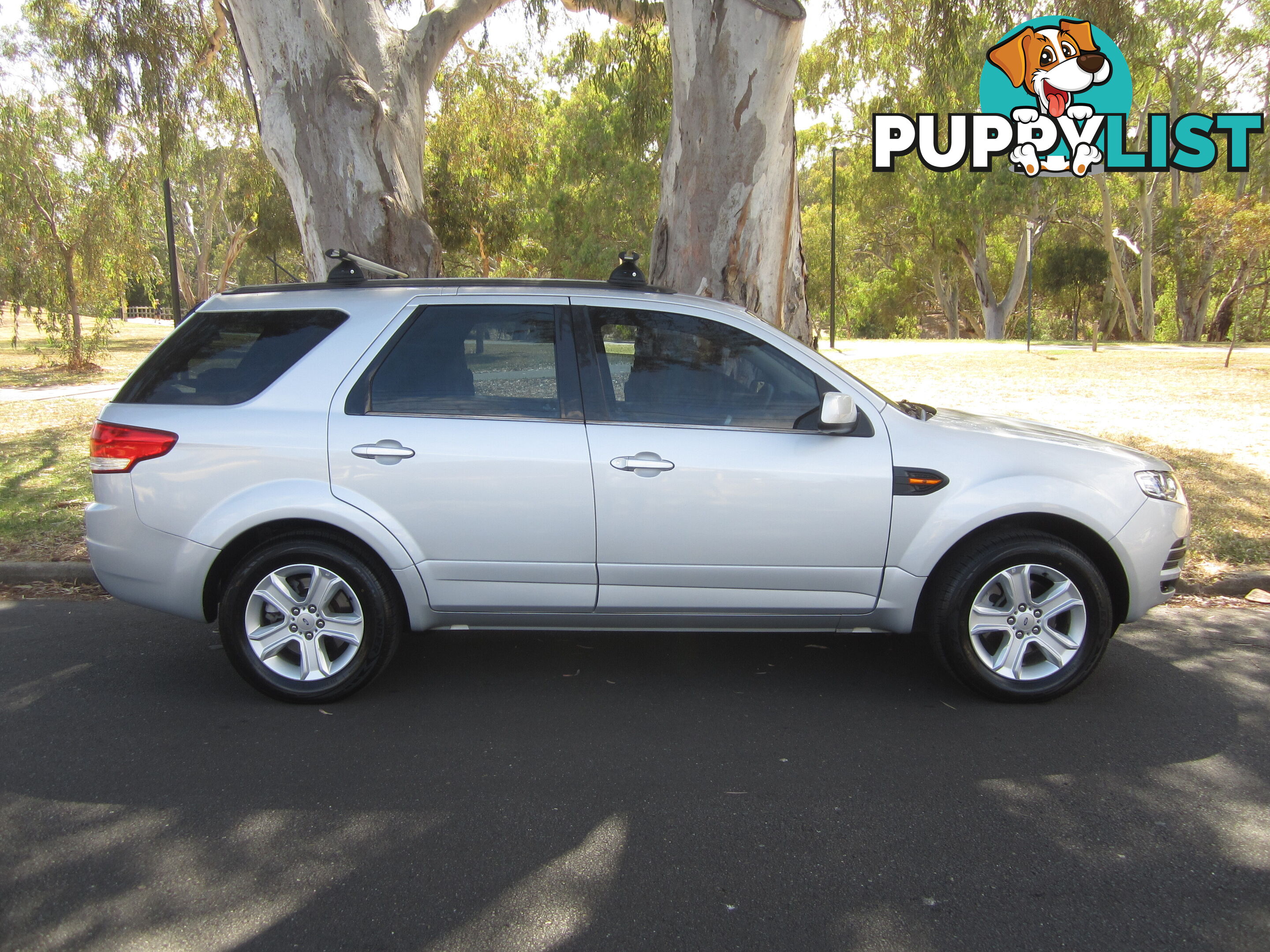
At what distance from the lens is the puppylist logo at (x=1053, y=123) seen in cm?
1702

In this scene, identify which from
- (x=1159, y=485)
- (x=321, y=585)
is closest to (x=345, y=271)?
(x=321, y=585)

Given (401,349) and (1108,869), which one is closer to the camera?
(1108,869)

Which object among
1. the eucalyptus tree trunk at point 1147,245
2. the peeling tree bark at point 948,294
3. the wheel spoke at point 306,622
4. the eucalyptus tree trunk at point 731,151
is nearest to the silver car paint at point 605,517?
the wheel spoke at point 306,622

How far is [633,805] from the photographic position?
355 centimetres

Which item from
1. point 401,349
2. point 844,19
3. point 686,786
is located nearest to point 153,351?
point 401,349

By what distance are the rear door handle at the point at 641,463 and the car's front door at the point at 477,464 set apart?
138 mm

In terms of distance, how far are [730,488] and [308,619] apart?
76.0 inches

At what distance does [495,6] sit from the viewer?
1136cm

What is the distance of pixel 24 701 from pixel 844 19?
1080 cm

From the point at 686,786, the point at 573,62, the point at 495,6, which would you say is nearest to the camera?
the point at 686,786

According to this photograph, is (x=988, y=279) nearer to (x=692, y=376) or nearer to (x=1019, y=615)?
(x=1019, y=615)

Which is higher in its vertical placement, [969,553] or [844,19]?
[844,19]

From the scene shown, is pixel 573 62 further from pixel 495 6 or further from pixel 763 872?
pixel 763 872

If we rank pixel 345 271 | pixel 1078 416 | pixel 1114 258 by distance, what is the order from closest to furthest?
1. pixel 345 271
2. pixel 1078 416
3. pixel 1114 258
